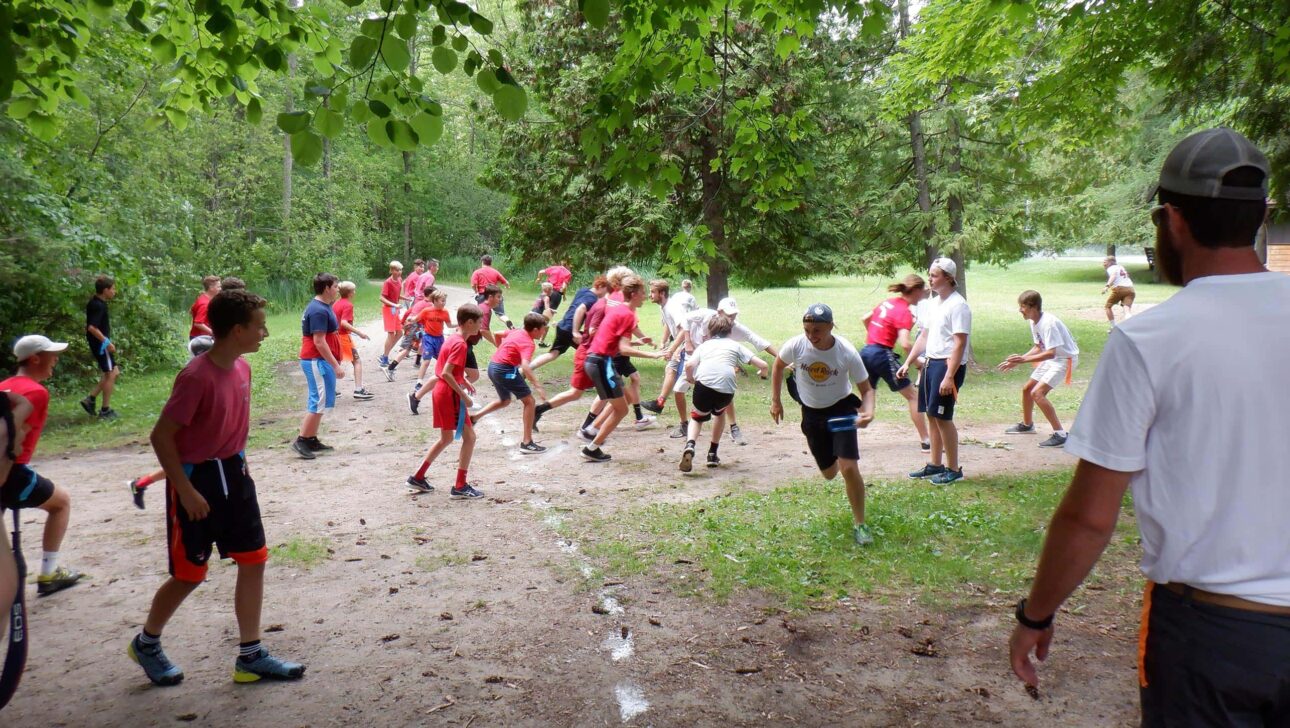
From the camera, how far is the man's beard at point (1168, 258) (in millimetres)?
2143

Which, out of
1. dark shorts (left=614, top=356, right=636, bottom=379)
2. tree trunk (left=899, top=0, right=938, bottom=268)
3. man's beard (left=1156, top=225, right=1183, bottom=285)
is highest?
tree trunk (left=899, top=0, right=938, bottom=268)

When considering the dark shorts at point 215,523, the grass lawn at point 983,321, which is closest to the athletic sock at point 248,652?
the dark shorts at point 215,523

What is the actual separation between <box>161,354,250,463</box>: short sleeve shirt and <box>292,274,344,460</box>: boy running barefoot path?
20.6ft

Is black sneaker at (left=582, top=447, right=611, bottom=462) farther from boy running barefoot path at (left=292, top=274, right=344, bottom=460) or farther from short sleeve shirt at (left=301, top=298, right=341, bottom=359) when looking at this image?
short sleeve shirt at (left=301, top=298, right=341, bottom=359)

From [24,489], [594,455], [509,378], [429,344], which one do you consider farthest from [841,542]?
[429,344]

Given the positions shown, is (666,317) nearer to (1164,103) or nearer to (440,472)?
(440,472)

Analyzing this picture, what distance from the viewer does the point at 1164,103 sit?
1055 centimetres

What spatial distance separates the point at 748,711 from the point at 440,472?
20.2 feet

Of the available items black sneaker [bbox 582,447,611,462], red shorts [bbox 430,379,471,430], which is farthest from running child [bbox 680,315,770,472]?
red shorts [bbox 430,379,471,430]

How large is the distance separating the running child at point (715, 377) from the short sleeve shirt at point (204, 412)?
5675 millimetres

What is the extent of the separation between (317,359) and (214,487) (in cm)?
696

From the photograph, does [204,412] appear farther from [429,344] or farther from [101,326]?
[429,344]

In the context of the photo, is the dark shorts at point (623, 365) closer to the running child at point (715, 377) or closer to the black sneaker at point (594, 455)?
the black sneaker at point (594, 455)

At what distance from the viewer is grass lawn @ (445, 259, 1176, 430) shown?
14688 millimetres
